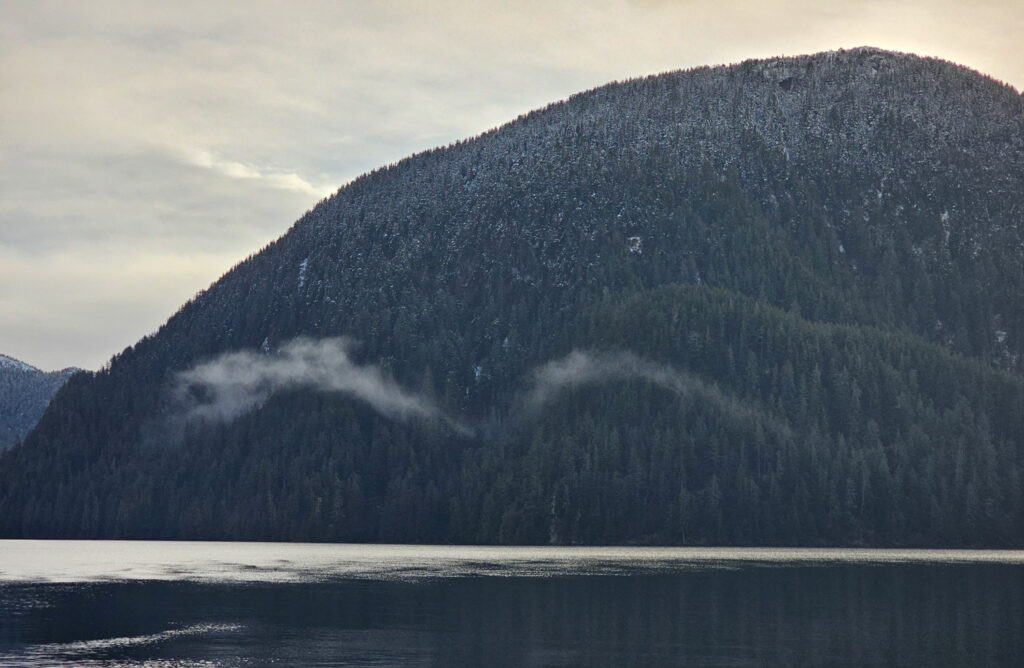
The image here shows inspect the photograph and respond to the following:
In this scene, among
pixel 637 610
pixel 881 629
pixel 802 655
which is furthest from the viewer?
pixel 637 610

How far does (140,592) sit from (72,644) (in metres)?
49.0

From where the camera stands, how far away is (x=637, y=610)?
4373 inches

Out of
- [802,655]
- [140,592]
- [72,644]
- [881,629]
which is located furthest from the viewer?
[140,592]

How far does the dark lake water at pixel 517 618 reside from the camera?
81812 millimetres

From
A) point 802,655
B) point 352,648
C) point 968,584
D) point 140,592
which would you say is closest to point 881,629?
point 802,655

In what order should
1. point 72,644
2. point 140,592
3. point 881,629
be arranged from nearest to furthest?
point 72,644
point 881,629
point 140,592

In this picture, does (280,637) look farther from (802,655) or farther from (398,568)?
(398,568)

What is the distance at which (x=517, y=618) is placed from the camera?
10425 cm

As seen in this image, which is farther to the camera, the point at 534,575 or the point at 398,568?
the point at 398,568

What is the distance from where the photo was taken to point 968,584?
143375mm

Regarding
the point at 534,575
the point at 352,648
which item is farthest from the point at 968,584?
the point at 352,648

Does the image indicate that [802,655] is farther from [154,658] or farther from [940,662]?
[154,658]

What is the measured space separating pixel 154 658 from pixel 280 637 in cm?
1339

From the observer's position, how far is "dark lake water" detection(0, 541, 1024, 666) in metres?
81.8
